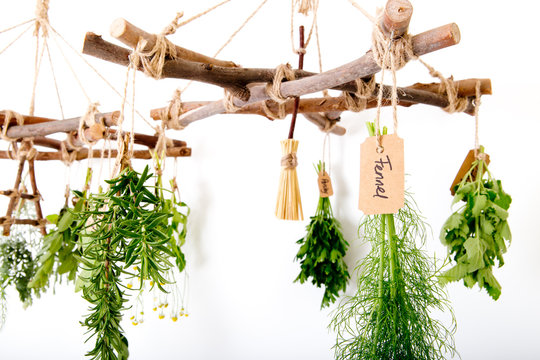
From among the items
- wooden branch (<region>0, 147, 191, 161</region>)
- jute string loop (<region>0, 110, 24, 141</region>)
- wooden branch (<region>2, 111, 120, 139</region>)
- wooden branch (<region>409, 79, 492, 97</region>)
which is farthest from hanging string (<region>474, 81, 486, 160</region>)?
jute string loop (<region>0, 110, 24, 141</region>)

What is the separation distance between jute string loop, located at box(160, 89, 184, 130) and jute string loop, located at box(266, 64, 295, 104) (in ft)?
1.16

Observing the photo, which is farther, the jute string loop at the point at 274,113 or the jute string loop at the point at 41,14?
the jute string loop at the point at 41,14

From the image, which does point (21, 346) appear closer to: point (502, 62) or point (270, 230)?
point (270, 230)

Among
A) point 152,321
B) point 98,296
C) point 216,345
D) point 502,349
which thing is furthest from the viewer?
point 152,321

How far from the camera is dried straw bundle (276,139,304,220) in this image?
93cm

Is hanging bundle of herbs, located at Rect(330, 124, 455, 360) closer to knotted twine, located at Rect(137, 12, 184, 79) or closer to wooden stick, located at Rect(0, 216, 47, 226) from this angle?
knotted twine, located at Rect(137, 12, 184, 79)

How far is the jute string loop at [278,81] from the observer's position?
907 mm

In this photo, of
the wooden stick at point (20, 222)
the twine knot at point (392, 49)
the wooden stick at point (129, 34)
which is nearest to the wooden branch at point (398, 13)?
the twine knot at point (392, 49)

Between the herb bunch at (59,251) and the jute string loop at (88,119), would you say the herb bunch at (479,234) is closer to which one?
the jute string loop at (88,119)

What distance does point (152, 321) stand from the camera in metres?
1.68

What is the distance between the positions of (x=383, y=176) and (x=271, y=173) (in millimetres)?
810

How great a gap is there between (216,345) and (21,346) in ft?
2.98

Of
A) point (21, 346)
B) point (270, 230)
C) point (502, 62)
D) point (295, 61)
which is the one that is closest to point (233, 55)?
point (295, 61)

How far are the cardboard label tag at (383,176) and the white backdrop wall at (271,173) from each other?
60 cm
